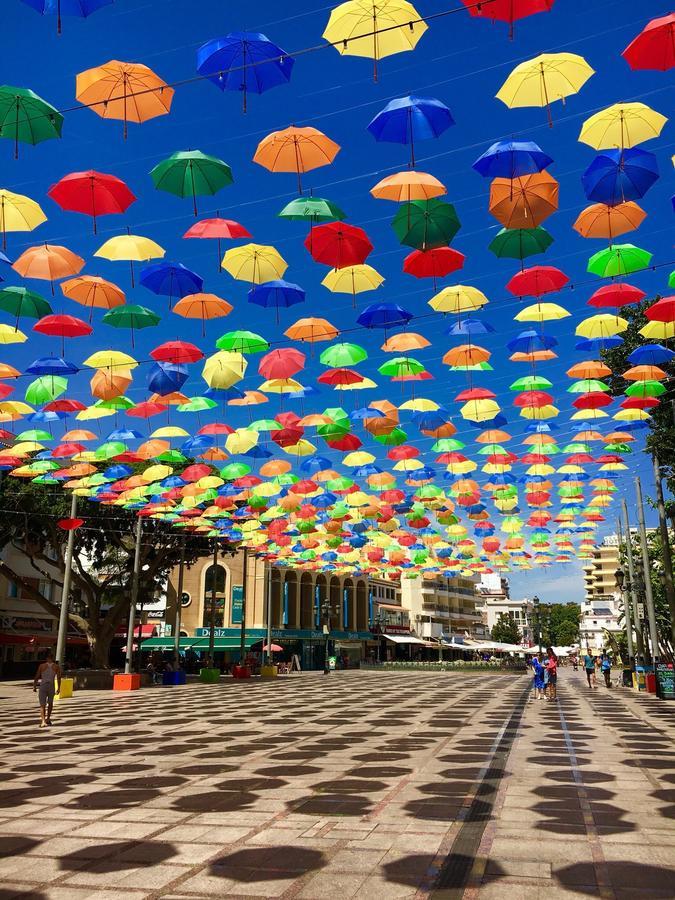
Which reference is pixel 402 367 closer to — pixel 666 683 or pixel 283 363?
pixel 283 363

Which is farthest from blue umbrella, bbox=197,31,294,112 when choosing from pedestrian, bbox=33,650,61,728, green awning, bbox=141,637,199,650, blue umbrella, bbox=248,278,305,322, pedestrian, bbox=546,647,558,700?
green awning, bbox=141,637,199,650

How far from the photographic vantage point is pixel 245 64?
8617mm

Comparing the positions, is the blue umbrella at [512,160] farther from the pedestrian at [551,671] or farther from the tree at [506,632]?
the tree at [506,632]

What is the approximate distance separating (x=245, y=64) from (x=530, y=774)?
32.3ft

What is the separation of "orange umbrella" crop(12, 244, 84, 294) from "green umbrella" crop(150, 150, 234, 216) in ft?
7.88

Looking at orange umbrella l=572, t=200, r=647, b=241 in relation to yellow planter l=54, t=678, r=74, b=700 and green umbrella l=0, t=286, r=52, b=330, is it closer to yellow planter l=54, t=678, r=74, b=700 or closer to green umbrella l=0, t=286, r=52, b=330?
green umbrella l=0, t=286, r=52, b=330

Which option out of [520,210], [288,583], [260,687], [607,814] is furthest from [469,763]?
[288,583]

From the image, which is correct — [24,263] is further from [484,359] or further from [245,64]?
[484,359]

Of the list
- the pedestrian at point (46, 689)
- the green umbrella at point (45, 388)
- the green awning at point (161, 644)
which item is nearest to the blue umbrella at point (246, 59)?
the green umbrella at point (45, 388)

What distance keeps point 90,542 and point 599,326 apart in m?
31.1

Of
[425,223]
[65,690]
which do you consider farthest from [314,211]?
[65,690]

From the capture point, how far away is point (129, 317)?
13.4m

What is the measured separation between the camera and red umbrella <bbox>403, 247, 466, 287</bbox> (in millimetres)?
11023

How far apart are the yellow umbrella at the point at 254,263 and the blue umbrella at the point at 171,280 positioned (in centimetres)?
70
